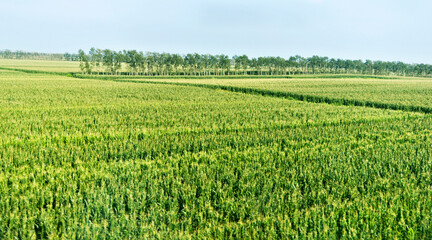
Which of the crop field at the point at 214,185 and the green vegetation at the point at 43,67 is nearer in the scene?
the crop field at the point at 214,185

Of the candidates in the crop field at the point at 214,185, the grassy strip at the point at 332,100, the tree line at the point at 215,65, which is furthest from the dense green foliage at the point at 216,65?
the crop field at the point at 214,185

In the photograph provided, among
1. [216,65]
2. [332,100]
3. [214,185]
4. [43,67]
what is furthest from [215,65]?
[214,185]

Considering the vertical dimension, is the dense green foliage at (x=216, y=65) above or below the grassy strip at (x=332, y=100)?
above

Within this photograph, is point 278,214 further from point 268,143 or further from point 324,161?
point 268,143

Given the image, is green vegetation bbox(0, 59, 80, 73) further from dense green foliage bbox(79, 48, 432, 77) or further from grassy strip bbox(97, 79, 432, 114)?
grassy strip bbox(97, 79, 432, 114)

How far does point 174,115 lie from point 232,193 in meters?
12.3

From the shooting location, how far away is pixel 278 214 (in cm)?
564

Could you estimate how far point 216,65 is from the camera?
445ft

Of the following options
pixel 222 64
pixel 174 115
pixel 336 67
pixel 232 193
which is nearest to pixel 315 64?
pixel 336 67

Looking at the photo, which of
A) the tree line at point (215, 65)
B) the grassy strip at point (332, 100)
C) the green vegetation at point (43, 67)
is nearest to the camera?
the grassy strip at point (332, 100)

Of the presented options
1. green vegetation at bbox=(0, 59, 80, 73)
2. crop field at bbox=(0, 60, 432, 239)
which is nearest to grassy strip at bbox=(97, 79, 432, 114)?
crop field at bbox=(0, 60, 432, 239)

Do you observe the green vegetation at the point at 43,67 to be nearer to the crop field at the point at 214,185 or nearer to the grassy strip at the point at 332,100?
the grassy strip at the point at 332,100

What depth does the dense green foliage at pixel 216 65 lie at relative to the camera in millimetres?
121938

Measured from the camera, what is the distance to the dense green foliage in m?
122
